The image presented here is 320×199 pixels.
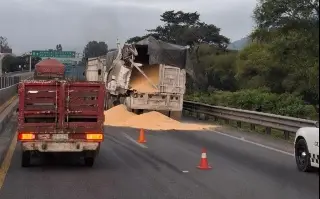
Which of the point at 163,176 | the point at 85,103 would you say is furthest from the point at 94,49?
the point at 163,176

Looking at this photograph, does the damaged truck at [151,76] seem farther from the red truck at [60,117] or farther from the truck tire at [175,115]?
the red truck at [60,117]

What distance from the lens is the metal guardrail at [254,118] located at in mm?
16062

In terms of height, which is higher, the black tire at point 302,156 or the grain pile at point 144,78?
the grain pile at point 144,78

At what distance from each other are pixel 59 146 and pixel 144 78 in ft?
50.2

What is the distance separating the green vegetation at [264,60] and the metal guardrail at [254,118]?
1.86 feet

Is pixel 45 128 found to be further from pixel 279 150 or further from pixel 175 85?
pixel 175 85

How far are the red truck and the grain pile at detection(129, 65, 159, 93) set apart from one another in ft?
46.5

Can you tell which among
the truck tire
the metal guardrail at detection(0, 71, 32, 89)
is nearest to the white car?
the truck tire

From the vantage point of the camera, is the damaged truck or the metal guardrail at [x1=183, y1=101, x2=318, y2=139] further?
the damaged truck

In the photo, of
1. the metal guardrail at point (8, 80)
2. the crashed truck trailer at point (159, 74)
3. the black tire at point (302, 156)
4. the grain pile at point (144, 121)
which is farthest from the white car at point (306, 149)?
the metal guardrail at point (8, 80)

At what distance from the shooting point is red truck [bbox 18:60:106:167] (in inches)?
391

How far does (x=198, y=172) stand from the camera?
10086 mm

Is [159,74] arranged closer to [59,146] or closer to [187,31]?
[59,146]

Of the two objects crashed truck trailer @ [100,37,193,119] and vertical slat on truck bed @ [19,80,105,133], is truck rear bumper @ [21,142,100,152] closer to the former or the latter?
vertical slat on truck bed @ [19,80,105,133]
